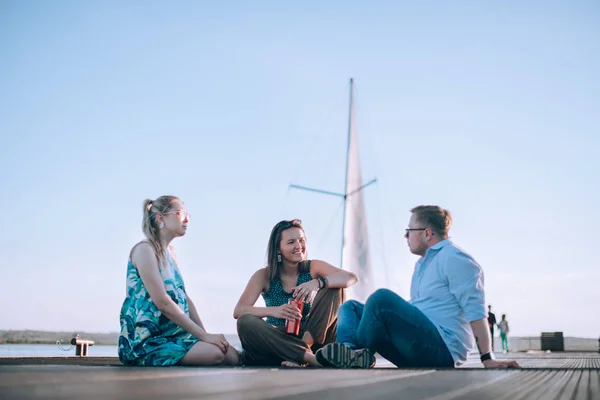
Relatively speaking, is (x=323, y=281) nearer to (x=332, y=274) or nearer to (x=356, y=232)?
(x=332, y=274)

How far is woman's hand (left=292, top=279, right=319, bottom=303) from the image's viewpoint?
4211 millimetres

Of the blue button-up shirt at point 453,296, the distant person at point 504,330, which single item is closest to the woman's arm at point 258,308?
the blue button-up shirt at point 453,296

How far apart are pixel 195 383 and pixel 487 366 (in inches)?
92.0

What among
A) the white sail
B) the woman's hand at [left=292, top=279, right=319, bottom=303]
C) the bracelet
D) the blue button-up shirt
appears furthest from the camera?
the white sail

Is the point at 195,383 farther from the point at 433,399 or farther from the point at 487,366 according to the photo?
the point at 487,366

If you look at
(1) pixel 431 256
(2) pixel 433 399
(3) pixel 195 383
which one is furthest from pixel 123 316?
(2) pixel 433 399

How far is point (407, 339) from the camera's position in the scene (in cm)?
384

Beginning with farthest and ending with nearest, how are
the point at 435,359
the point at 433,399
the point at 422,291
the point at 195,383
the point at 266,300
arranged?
the point at 266,300 < the point at 422,291 < the point at 435,359 < the point at 195,383 < the point at 433,399

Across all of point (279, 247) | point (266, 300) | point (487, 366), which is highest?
point (279, 247)

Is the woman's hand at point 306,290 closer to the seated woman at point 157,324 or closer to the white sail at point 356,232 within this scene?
the seated woman at point 157,324

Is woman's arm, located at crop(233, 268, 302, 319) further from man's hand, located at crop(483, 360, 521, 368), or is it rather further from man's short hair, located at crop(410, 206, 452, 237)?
man's hand, located at crop(483, 360, 521, 368)

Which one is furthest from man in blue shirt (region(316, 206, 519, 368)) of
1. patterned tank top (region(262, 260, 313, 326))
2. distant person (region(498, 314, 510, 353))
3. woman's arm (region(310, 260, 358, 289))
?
distant person (region(498, 314, 510, 353))

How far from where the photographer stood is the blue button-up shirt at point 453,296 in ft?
12.7

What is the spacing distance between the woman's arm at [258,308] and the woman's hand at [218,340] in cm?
39
